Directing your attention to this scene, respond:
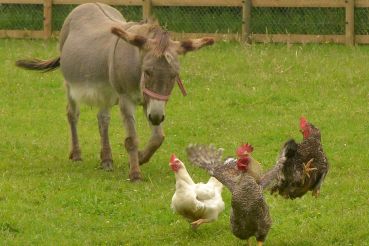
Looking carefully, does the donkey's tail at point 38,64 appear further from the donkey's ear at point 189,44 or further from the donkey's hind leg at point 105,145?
the donkey's ear at point 189,44

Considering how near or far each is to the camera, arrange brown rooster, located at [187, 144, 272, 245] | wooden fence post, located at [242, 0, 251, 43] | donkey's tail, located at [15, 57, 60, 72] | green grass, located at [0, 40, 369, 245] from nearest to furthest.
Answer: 1. brown rooster, located at [187, 144, 272, 245]
2. green grass, located at [0, 40, 369, 245]
3. donkey's tail, located at [15, 57, 60, 72]
4. wooden fence post, located at [242, 0, 251, 43]

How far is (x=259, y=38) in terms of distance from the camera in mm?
21969

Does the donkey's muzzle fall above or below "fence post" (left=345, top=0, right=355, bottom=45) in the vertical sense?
above

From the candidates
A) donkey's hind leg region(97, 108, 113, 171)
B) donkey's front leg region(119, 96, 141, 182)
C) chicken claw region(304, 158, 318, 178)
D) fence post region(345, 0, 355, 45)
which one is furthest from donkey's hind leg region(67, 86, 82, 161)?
fence post region(345, 0, 355, 45)

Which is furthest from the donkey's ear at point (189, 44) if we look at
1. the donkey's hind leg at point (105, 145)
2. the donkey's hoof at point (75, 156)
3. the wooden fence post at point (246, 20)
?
the wooden fence post at point (246, 20)

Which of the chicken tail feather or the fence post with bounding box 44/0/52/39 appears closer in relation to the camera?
the chicken tail feather

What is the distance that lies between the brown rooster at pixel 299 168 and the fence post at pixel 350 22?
12.3m

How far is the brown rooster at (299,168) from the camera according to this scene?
8703 mm

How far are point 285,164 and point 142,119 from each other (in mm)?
6733

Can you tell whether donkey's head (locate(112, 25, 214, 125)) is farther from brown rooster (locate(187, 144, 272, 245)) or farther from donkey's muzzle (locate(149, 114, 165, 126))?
brown rooster (locate(187, 144, 272, 245))

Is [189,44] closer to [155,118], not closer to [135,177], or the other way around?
[155,118]

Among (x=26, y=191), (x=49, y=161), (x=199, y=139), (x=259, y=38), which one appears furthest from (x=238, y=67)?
(x=26, y=191)

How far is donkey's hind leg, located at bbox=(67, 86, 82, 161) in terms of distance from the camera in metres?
13.0

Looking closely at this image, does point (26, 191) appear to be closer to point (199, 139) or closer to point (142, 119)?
point (199, 139)
